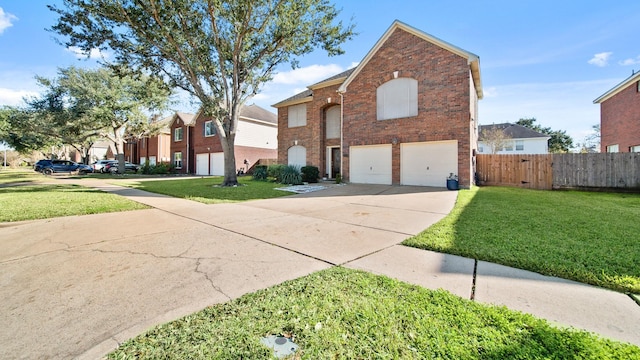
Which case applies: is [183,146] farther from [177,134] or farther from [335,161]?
[335,161]

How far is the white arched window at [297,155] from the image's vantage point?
19578 mm

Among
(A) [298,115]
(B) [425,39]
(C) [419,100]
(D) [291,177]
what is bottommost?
(D) [291,177]

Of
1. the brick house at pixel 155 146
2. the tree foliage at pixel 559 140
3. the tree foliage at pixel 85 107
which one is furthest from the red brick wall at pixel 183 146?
the tree foliage at pixel 559 140

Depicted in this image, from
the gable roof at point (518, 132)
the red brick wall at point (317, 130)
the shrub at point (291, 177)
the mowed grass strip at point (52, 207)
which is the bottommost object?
the mowed grass strip at point (52, 207)

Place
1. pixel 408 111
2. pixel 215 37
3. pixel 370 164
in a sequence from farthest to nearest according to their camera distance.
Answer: pixel 370 164
pixel 408 111
pixel 215 37

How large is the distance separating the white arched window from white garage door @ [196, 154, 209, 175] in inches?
454

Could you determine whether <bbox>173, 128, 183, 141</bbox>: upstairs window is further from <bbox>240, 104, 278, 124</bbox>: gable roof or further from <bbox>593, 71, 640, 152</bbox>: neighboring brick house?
<bbox>593, 71, 640, 152</bbox>: neighboring brick house

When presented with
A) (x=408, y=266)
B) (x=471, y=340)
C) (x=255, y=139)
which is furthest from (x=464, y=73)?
(x=255, y=139)

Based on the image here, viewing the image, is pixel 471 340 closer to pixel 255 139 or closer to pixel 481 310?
pixel 481 310

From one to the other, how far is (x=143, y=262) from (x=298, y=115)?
17584 mm

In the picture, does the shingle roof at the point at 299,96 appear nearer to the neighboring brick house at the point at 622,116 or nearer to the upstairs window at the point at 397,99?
the upstairs window at the point at 397,99

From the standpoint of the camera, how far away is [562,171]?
13.1 meters

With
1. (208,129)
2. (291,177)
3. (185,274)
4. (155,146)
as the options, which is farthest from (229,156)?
(155,146)

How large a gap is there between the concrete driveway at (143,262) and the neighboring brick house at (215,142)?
63.7 feet
